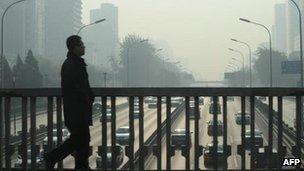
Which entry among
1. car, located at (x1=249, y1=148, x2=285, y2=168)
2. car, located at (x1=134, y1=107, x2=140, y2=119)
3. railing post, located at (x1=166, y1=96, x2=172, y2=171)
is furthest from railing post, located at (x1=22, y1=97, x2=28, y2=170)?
car, located at (x1=249, y1=148, x2=285, y2=168)

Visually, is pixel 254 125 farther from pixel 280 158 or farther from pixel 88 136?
pixel 88 136

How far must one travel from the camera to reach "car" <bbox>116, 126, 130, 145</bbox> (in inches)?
248

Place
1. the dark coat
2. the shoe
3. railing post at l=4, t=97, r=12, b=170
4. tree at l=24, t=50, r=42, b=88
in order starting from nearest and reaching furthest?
the dark coat, the shoe, railing post at l=4, t=97, r=12, b=170, tree at l=24, t=50, r=42, b=88

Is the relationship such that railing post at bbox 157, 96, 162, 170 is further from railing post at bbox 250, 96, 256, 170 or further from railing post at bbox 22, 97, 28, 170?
railing post at bbox 22, 97, 28, 170

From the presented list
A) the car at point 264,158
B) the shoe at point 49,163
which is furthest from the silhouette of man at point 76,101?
the car at point 264,158

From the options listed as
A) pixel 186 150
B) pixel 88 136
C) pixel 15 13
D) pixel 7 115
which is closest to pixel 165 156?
pixel 186 150

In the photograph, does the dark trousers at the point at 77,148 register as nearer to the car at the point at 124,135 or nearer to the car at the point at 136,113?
the car at the point at 124,135

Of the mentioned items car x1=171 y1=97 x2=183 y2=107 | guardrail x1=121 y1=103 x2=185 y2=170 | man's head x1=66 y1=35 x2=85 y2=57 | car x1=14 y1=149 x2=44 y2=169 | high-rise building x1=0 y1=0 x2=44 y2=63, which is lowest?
car x1=14 y1=149 x2=44 y2=169

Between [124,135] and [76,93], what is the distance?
134cm

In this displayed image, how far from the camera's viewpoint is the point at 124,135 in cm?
659

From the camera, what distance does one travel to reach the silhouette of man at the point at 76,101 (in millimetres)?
5449

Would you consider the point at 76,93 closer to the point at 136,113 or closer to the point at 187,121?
the point at 136,113

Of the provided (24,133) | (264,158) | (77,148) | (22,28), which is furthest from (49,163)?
(22,28)

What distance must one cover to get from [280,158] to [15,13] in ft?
514
